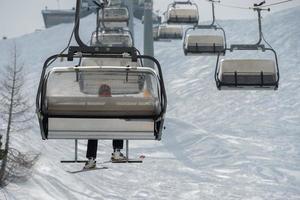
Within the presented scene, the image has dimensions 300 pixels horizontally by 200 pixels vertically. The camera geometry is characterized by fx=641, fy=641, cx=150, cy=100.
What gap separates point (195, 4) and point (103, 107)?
1319cm

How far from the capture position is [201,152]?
43.1 meters

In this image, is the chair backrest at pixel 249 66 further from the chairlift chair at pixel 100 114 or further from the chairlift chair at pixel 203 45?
the chairlift chair at pixel 100 114

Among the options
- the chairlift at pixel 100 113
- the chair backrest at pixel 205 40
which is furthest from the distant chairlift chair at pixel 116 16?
the chairlift at pixel 100 113

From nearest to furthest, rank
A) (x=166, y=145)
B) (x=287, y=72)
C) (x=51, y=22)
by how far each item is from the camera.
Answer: (x=166, y=145) < (x=287, y=72) < (x=51, y=22)

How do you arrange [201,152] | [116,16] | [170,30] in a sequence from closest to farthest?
1. [116,16]
2. [170,30]
3. [201,152]

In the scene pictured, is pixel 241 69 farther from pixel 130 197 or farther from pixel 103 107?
pixel 130 197

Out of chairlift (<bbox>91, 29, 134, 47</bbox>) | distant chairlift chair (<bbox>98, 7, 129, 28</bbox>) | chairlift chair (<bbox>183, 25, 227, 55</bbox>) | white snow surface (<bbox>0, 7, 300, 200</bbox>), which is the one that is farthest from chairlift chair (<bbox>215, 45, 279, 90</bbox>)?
white snow surface (<bbox>0, 7, 300, 200</bbox>)

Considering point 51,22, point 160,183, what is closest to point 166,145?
point 160,183

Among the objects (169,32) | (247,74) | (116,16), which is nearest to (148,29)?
(169,32)

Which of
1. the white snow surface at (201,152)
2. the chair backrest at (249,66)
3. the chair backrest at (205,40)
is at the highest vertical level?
the chair backrest at (249,66)

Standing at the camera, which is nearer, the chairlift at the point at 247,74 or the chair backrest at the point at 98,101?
the chair backrest at the point at 98,101

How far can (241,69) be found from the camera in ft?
42.2

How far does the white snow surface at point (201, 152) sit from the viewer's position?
34.6 m

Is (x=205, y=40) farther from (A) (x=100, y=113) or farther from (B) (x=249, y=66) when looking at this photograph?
(A) (x=100, y=113)
